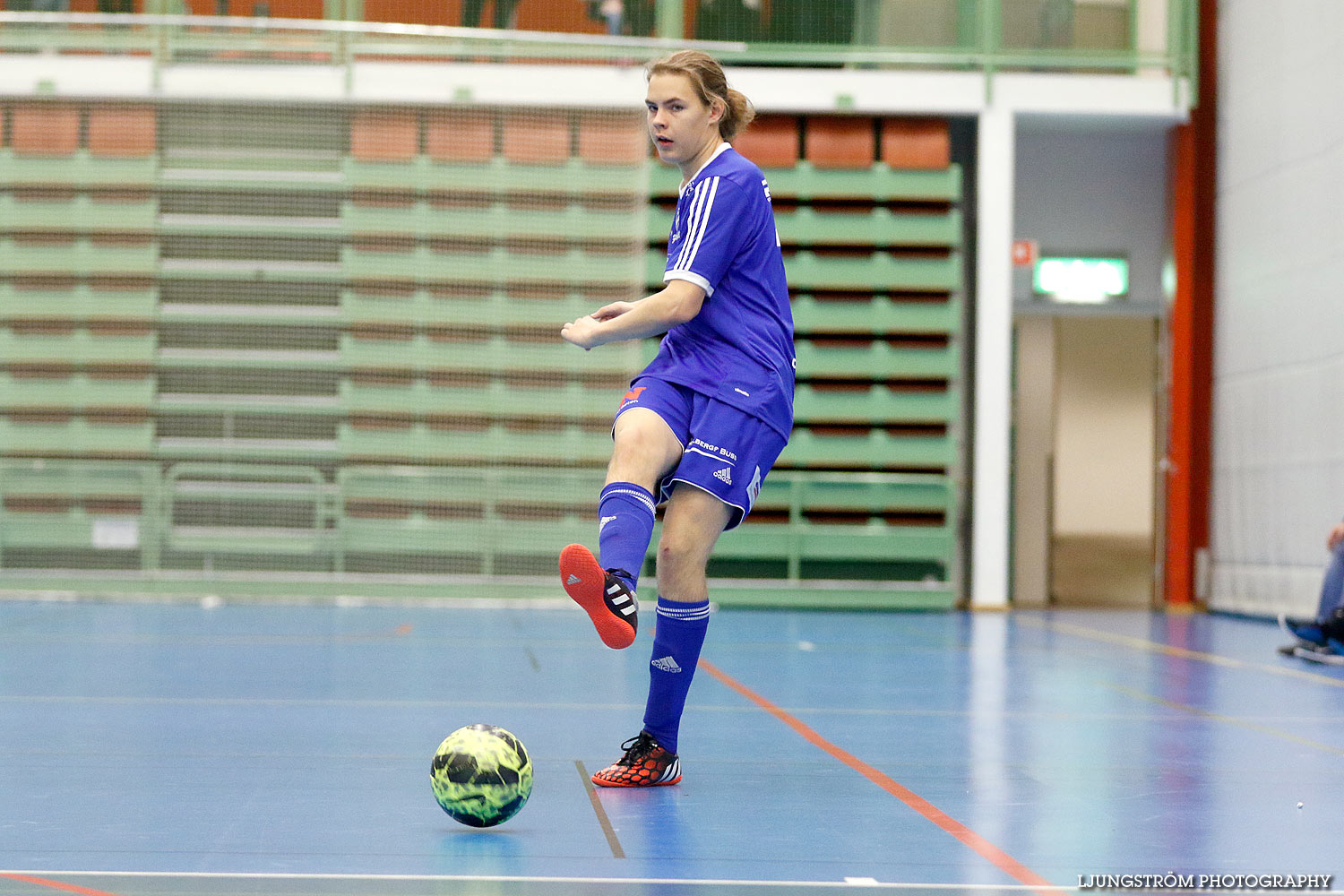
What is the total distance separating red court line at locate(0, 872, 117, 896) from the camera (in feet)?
7.27

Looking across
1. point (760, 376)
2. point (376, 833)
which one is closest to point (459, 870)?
point (376, 833)

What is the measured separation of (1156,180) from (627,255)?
4983 mm

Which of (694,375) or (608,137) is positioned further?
(608,137)

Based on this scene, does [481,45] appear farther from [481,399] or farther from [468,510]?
[468,510]

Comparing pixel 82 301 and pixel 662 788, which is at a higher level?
pixel 82 301

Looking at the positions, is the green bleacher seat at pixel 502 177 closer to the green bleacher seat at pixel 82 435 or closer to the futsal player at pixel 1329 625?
the green bleacher seat at pixel 82 435

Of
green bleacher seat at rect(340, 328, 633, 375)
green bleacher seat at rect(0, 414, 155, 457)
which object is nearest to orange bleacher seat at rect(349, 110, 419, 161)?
green bleacher seat at rect(340, 328, 633, 375)

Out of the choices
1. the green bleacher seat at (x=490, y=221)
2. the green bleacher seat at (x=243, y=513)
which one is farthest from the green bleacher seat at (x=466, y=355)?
the green bleacher seat at (x=243, y=513)

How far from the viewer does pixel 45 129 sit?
37.7ft

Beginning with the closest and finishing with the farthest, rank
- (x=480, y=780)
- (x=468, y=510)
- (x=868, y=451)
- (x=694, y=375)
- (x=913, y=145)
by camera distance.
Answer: (x=480, y=780)
(x=694, y=375)
(x=468, y=510)
(x=868, y=451)
(x=913, y=145)

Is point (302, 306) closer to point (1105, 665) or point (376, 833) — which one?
point (1105, 665)

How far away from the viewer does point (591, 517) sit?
11328mm

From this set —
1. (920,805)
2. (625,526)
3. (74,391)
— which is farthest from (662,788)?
(74,391)

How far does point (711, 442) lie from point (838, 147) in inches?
355
